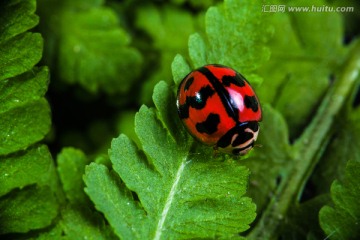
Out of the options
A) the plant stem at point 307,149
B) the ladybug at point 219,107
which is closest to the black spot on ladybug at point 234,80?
the ladybug at point 219,107

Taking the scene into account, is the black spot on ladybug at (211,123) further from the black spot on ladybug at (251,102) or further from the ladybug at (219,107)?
the black spot on ladybug at (251,102)

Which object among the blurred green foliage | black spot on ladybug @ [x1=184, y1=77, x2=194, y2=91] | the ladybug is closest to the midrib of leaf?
the blurred green foliage

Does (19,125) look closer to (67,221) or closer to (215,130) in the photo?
(67,221)

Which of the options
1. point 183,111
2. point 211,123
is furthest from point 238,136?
point 183,111

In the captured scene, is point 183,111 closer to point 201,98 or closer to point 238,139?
point 201,98

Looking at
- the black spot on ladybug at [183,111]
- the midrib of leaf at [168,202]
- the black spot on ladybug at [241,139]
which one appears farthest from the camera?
the black spot on ladybug at [241,139]

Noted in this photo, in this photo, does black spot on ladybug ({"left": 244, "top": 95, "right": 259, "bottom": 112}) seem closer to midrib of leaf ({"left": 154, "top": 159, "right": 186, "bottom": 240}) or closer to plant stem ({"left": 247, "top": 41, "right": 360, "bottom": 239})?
midrib of leaf ({"left": 154, "top": 159, "right": 186, "bottom": 240})
